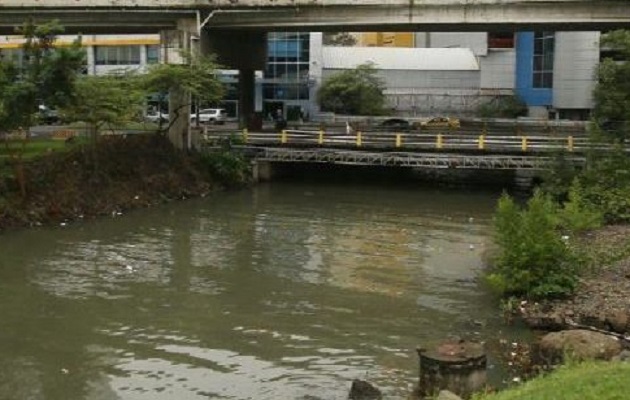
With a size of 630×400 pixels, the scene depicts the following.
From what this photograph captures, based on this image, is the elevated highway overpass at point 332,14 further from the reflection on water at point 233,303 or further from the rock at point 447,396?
the rock at point 447,396

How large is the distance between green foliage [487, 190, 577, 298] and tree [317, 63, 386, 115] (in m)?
52.2

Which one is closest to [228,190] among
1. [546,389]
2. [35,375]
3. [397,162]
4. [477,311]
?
[397,162]

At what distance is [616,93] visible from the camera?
1422 inches

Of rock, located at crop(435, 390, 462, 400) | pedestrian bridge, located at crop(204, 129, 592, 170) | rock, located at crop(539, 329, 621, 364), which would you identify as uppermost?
pedestrian bridge, located at crop(204, 129, 592, 170)

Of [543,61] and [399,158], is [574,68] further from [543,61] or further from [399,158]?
[399,158]

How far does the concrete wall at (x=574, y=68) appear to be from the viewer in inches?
2736

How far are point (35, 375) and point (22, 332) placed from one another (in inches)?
114

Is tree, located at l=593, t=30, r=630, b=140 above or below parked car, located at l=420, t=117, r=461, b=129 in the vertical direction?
above

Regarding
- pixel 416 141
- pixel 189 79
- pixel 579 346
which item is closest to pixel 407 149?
pixel 416 141

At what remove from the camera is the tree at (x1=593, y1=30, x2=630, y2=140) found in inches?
1409

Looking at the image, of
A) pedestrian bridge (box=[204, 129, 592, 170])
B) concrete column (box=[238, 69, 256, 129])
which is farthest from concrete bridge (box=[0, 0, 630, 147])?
concrete column (box=[238, 69, 256, 129])

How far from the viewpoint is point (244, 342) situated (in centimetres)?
1716

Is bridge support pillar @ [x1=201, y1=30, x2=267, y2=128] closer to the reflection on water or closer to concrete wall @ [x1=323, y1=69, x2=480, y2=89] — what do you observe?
the reflection on water

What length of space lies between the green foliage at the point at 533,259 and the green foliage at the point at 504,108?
54.7m
